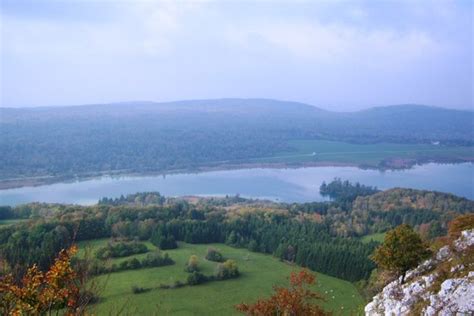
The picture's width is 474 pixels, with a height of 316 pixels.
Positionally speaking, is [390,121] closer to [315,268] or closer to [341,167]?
[341,167]

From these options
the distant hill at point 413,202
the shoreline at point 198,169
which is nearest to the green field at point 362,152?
the shoreline at point 198,169

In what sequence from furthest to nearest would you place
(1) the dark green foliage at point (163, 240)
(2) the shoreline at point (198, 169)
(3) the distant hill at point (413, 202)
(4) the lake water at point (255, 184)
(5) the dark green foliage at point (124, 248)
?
1. (2) the shoreline at point (198, 169)
2. (4) the lake water at point (255, 184)
3. (3) the distant hill at point (413, 202)
4. (1) the dark green foliage at point (163, 240)
5. (5) the dark green foliage at point (124, 248)

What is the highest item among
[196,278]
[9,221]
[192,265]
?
[9,221]

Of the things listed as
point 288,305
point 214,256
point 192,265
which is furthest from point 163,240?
point 288,305

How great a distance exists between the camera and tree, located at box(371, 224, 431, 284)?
37.1ft

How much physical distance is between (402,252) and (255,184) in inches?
2145

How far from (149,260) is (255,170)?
5376cm

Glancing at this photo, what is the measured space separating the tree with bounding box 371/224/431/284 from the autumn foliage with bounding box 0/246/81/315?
8593 mm

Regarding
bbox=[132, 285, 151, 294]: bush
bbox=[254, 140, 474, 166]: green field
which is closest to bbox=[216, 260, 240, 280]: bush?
bbox=[132, 285, 151, 294]: bush

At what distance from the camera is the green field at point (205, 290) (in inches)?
802

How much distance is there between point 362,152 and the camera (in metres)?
97.5

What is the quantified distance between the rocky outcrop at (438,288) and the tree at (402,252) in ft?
0.74

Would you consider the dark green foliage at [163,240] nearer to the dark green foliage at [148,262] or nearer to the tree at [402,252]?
the dark green foliage at [148,262]

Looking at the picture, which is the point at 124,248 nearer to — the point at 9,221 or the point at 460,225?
the point at 9,221
